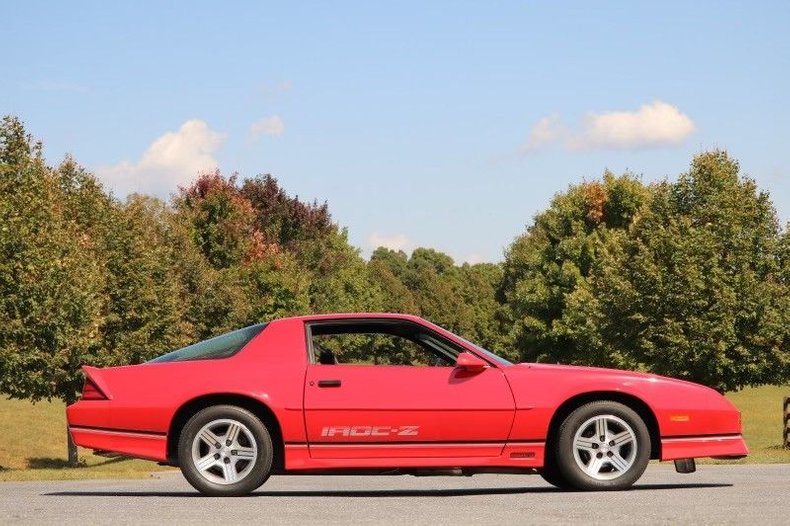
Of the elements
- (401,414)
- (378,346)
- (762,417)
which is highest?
(378,346)

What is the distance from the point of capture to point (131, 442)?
10984mm

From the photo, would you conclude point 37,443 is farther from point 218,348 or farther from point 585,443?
point 585,443

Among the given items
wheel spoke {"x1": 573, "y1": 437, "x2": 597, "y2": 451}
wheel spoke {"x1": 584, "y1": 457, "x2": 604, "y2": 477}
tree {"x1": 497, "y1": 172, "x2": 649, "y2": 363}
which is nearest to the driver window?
wheel spoke {"x1": 573, "y1": 437, "x2": 597, "y2": 451}

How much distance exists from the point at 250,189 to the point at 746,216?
177ft

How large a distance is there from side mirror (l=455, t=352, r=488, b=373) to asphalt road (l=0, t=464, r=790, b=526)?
100 centimetres

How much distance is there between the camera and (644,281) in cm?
3841

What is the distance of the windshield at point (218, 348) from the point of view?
437 inches

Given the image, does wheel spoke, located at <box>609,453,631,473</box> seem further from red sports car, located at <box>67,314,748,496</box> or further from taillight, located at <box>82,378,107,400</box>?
taillight, located at <box>82,378,107,400</box>

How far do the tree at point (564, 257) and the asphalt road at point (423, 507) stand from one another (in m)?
50.5

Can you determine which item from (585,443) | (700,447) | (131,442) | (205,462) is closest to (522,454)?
(585,443)

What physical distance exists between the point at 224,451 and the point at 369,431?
1139 millimetres

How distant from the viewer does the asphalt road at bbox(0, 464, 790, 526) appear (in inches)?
349

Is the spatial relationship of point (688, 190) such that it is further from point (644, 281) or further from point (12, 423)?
point (12, 423)

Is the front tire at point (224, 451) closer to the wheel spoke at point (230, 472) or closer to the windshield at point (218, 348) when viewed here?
the wheel spoke at point (230, 472)
